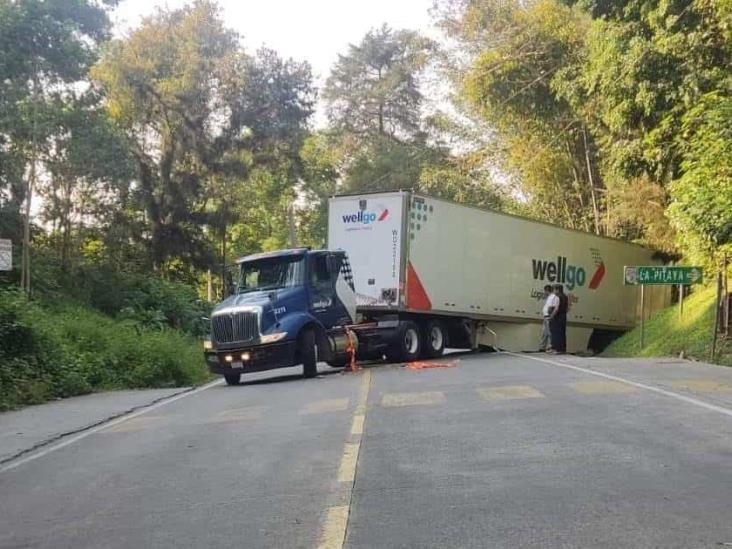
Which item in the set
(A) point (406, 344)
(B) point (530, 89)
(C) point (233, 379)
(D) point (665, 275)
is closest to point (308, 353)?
(C) point (233, 379)

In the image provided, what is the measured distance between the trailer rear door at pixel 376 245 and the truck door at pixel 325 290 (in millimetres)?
1045

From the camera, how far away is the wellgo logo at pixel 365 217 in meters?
20.7

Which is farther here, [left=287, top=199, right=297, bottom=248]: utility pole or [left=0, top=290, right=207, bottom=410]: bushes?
[left=287, top=199, right=297, bottom=248]: utility pole

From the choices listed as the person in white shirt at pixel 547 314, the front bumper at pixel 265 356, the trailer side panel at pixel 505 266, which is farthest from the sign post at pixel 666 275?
the front bumper at pixel 265 356

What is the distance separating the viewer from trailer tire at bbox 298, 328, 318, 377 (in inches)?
726

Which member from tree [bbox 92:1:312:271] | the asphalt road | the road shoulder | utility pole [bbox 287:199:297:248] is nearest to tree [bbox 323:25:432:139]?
utility pole [bbox 287:199:297:248]

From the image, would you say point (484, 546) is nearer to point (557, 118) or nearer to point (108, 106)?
point (557, 118)

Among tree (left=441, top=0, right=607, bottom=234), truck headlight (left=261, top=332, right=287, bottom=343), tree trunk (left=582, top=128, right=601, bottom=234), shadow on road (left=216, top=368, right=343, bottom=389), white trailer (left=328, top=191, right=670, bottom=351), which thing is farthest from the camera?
tree trunk (left=582, top=128, right=601, bottom=234)

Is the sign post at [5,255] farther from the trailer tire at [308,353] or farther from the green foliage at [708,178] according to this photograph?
the green foliage at [708,178]

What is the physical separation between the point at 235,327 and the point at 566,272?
13.5 m

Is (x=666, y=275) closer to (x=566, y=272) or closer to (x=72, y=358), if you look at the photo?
(x=566, y=272)

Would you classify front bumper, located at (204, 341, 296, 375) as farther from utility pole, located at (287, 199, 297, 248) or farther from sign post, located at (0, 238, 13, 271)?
utility pole, located at (287, 199, 297, 248)

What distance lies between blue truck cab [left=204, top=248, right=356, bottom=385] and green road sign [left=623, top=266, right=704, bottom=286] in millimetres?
7695

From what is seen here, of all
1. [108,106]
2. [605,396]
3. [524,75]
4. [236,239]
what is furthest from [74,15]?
[236,239]
